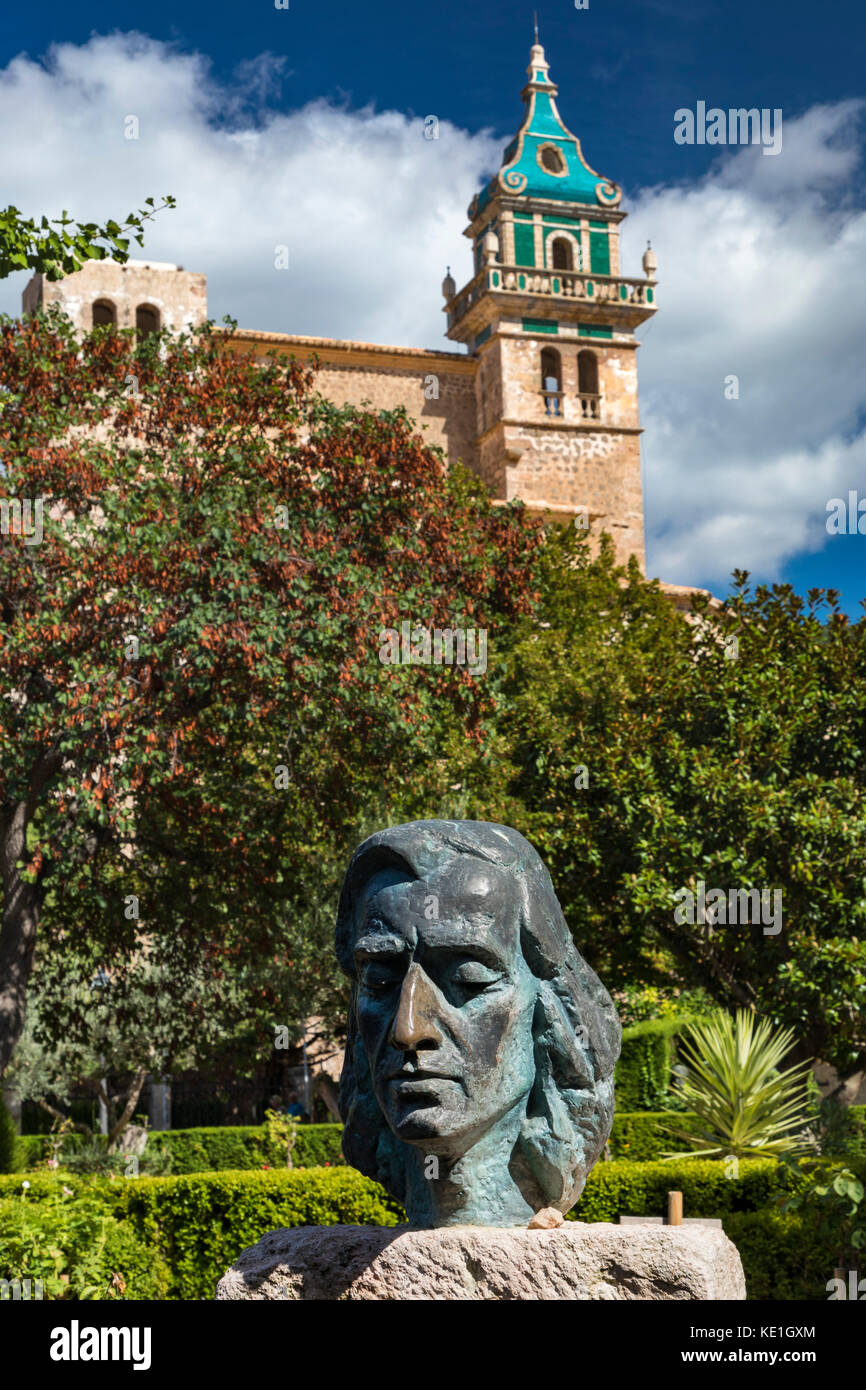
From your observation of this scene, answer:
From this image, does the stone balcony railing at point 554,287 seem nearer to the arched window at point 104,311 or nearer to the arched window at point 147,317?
the arched window at point 147,317

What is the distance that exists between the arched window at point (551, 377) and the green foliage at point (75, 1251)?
85.3ft

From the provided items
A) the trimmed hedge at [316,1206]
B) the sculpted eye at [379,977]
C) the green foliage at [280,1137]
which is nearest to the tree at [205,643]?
the trimmed hedge at [316,1206]

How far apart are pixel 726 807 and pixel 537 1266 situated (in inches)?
408

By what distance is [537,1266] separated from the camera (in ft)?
11.6

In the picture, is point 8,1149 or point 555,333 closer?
point 8,1149

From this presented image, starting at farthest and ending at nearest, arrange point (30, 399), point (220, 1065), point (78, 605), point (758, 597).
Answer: point (220, 1065), point (758, 597), point (30, 399), point (78, 605)

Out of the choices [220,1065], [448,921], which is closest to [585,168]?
[220,1065]

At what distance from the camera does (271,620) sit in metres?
11.6

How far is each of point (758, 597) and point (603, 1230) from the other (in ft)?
40.2

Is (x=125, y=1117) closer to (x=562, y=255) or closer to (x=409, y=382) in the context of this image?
(x=409, y=382)

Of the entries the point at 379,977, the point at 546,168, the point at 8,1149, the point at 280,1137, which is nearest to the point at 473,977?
the point at 379,977

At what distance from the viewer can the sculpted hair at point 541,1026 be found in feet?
12.7
